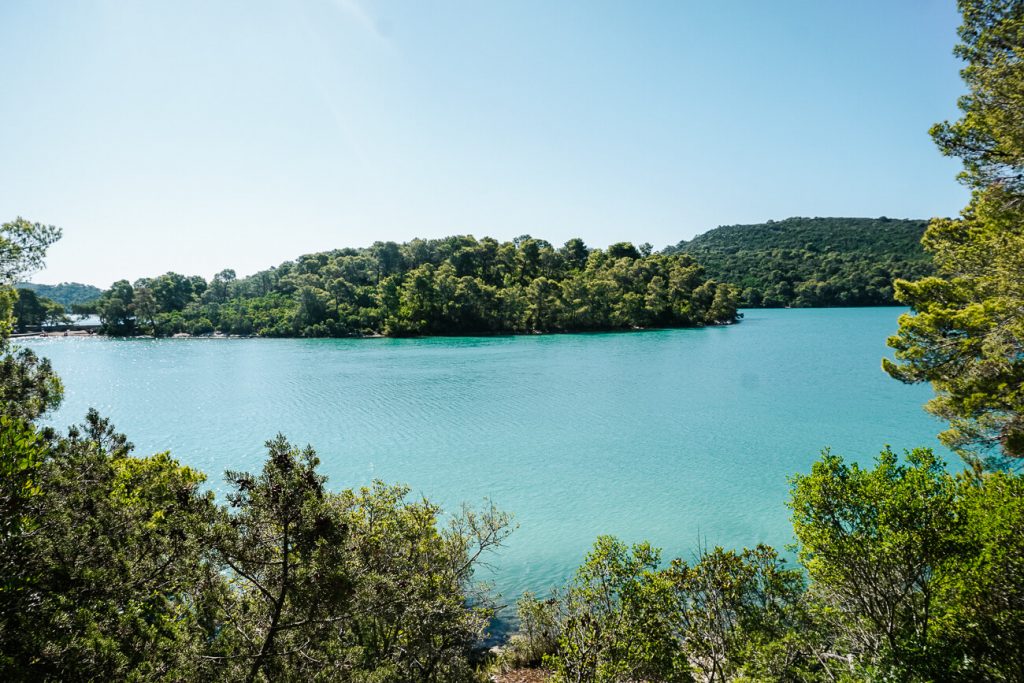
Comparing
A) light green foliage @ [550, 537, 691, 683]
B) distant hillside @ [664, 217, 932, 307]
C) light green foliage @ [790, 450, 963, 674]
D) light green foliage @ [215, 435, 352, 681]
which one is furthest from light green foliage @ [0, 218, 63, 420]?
distant hillside @ [664, 217, 932, 307]

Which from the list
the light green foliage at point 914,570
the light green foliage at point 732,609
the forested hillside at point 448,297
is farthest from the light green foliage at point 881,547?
the forested hillside at point 448,297

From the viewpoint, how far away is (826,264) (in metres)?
147

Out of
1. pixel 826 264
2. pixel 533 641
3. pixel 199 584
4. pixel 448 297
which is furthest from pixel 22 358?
pixel 826 264

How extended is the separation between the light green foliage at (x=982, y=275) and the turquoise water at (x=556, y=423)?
6899 millimetres

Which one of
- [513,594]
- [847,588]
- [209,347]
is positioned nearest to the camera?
[847,588]

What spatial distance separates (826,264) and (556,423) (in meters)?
150

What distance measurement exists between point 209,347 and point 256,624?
88644mm

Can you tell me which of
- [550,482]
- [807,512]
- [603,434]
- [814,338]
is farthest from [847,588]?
[814,338]

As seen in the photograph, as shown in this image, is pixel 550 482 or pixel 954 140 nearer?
pixel 954 140

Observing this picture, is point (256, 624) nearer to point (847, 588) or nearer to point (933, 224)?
point (847, 588)

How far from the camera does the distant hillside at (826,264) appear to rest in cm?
13150

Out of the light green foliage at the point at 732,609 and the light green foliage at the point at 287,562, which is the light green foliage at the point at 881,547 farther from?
the light green foliage at the point at 287,562

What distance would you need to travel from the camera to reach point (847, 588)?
24.4 feet

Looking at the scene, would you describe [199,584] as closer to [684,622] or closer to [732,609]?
[684,622]
